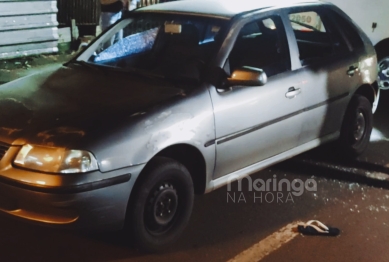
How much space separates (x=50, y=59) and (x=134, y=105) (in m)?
5.63

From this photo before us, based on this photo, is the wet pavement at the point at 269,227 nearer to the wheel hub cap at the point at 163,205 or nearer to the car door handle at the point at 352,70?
the wheel hub cap at the point at 163,205

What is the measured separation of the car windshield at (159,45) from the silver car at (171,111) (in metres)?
0.01

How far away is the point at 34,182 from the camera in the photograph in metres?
3.44

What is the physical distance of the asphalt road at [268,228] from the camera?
401cm

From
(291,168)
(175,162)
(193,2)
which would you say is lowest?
(291,168)

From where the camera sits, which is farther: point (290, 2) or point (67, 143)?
point (290, 2)

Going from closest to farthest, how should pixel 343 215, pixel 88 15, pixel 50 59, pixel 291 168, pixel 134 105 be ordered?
pixel 134 105 → pixel 343 215 → pixel 291 168 → pixel 50 59 → pixel 88 15

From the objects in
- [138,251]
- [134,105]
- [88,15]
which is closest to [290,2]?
[134,105]

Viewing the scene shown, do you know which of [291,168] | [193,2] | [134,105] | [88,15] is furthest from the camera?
[88,15]

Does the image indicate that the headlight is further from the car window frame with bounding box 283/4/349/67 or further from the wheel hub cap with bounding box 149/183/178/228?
the car window frame with bounding box 283/4/349/67

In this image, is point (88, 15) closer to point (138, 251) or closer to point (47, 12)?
point (47, 12)

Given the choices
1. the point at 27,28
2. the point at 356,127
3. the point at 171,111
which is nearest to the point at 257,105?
the point at 171,111

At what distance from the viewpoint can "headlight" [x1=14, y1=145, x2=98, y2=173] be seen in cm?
345

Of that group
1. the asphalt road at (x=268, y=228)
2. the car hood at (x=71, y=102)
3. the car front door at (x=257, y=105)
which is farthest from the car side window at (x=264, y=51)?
the asphalt road at (x=268, y=228)
